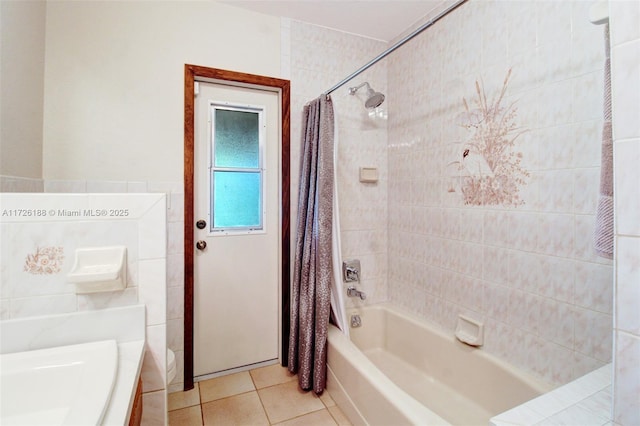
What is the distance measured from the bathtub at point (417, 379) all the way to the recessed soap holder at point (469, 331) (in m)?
0.05

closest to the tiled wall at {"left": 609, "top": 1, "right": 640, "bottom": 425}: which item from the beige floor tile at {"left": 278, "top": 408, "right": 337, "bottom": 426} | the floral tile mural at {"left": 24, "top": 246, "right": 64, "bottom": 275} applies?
the beige floor tile at {"left": 278, "top": 408, "right": 337, "bottom": 426}

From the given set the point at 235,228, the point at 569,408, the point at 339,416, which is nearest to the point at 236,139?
the point at 235,228

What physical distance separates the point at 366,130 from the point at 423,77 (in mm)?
532

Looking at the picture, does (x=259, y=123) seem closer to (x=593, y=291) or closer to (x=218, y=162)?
(x=218, y=162)

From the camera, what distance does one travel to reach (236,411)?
5.45 ft

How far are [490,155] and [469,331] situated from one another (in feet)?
3.23

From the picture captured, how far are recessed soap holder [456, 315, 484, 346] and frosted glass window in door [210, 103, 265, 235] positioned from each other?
141cm

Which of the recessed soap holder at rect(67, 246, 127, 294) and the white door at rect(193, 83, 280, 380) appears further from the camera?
the white door at rect(193, 83, 280, 380)

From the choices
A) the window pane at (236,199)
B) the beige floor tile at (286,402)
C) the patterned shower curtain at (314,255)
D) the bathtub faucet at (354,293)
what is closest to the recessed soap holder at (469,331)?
the bathtub faucet at (354,293)

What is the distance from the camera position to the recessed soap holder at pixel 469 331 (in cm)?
160

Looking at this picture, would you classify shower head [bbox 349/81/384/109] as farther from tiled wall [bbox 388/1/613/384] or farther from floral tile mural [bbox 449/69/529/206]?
floral tile mural [bbox 449/69/529/206]

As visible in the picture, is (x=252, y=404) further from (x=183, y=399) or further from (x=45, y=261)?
(x=45, y=261)

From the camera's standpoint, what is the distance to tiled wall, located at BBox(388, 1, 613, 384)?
3.92 ft

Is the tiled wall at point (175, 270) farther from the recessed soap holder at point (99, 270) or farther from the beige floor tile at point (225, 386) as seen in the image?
the recessed soap holder at point (99, 270)
